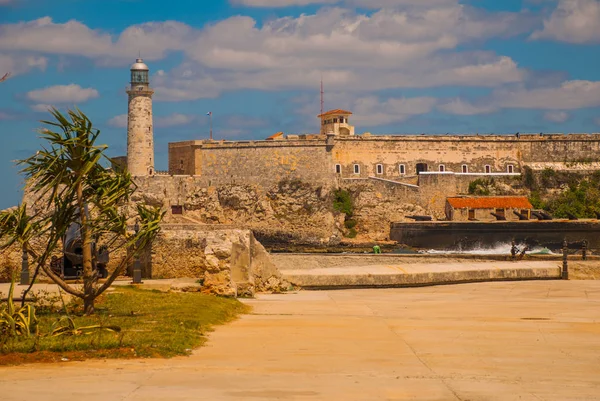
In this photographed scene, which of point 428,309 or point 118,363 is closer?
point 118,363

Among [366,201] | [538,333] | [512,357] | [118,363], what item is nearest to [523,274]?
[538,333]

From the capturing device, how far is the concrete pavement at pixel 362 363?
6941 millimetres

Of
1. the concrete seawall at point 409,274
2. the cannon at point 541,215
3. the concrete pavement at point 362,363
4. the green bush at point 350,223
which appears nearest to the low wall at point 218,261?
the concrete seawall at point 409,274

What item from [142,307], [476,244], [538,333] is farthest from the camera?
[476,244]

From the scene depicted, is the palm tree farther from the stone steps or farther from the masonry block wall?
the masonry block wall

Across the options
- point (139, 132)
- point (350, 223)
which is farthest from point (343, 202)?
point (139, 132)

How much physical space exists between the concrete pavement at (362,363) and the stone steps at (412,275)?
4435 mm

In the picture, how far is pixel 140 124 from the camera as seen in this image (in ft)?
191

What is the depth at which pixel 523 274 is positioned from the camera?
20.3m

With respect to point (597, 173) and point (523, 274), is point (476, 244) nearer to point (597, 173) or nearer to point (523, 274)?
point (597, 173)

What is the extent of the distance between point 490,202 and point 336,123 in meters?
15.3

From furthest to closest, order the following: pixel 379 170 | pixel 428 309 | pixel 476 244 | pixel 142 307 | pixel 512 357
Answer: pixel 379 170
pixel 476 244
pixel 428 309
pixel 142 307
pixel 512 357

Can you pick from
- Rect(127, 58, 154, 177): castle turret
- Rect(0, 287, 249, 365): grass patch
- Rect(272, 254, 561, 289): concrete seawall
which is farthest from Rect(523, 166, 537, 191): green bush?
Rect(0, 287, 249, 365): grass patch

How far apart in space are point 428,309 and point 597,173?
54470mm
